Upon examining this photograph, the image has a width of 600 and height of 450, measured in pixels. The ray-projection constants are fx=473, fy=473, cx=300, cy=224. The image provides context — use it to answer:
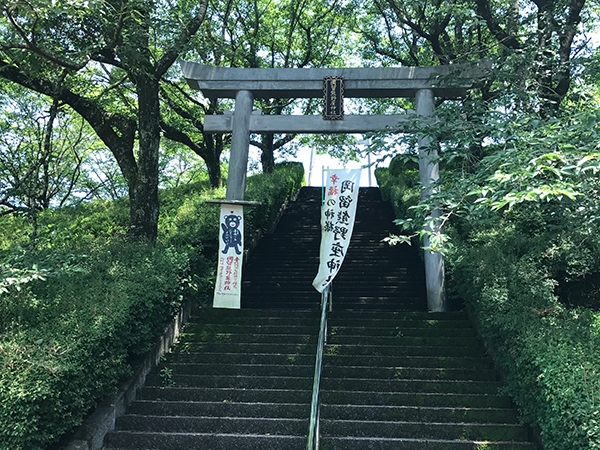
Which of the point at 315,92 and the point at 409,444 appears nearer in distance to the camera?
the point at 409,444

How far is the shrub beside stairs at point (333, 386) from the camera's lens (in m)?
5.32

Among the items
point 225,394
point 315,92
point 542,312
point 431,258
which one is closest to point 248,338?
point 225,394

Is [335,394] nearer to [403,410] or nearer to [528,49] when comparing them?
[403,410]

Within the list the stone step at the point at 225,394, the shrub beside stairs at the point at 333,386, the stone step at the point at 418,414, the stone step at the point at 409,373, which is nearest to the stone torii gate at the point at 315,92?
the shrub beside stairs at the point at 333,386

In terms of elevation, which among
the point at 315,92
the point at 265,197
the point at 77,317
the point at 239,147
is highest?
the point at 315,92

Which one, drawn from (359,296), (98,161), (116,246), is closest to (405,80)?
(359,296)

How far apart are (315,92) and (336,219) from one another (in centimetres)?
275

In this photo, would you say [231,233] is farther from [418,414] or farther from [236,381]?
Result: [418,414]

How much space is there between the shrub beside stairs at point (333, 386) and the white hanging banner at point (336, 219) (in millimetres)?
823

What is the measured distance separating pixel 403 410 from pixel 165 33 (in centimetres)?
788

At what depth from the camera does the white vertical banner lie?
25.1 ft

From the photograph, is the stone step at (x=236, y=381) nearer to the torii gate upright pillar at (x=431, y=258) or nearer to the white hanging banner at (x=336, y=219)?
the white hanging banner at (x=336, y=219)

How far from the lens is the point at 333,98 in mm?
8977

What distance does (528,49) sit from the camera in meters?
7.09
